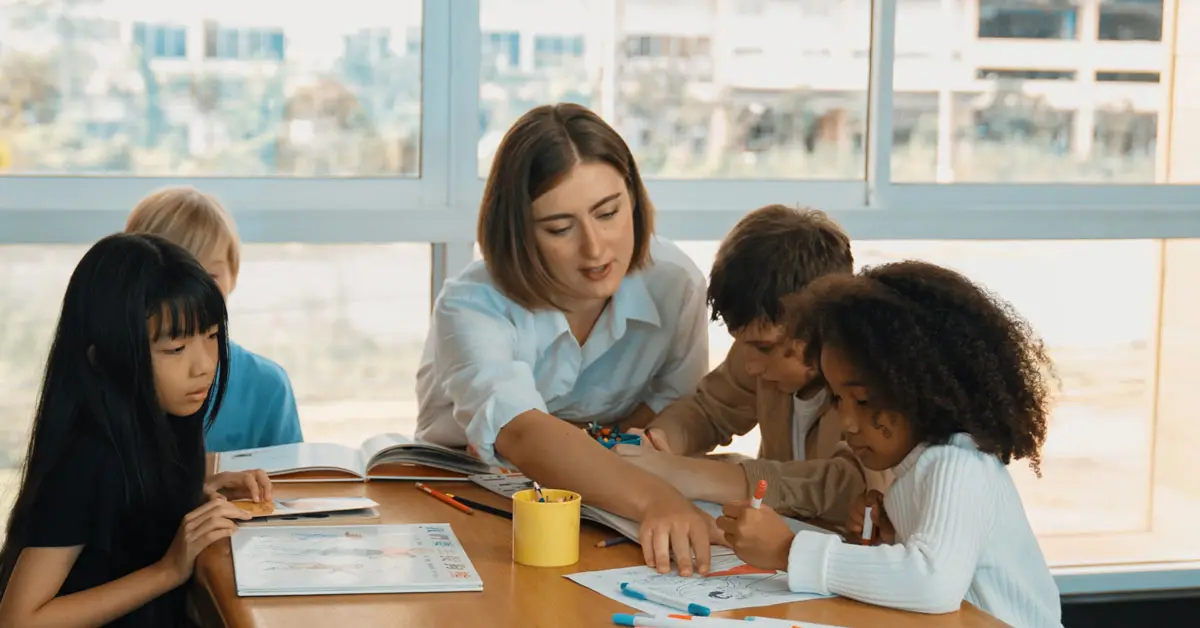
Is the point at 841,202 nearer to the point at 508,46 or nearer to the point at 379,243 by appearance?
the point at 508,46

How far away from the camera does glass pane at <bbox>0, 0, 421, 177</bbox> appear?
8.36 feet

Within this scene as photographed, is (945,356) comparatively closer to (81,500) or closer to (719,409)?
(719,409)

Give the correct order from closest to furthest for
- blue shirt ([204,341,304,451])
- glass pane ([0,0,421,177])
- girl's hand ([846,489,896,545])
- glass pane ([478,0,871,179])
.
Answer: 1. girl's hand ([846,489,896,545])
2. blue shirt ([204,341,304,451])
3. glass pane ([0,0,421,177])
4. glass pane ([478,0,871,179])

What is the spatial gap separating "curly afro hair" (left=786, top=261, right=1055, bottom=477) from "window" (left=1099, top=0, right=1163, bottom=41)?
185 cm

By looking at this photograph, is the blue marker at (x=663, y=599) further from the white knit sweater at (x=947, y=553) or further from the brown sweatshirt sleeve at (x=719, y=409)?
the brown sweatshirt sleeve at (x=719, y=409)

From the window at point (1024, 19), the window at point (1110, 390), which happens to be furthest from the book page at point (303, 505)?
the window at point (1024, 19)

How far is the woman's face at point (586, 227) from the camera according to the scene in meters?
1.87

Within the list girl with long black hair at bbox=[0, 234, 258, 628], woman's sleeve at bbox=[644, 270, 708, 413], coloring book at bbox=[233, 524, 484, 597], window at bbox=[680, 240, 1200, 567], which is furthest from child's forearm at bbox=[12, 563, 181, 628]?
window at bbox=[680, 240, 1200, 567]

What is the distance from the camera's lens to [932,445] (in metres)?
1.35

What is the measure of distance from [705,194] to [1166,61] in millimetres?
1137

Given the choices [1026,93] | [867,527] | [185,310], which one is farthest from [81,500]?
[1026,93]

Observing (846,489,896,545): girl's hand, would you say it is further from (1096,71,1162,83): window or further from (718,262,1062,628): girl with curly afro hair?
(1096,71,1162,83): window

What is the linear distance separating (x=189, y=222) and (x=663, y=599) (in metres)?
1.22

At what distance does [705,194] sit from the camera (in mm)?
2854
